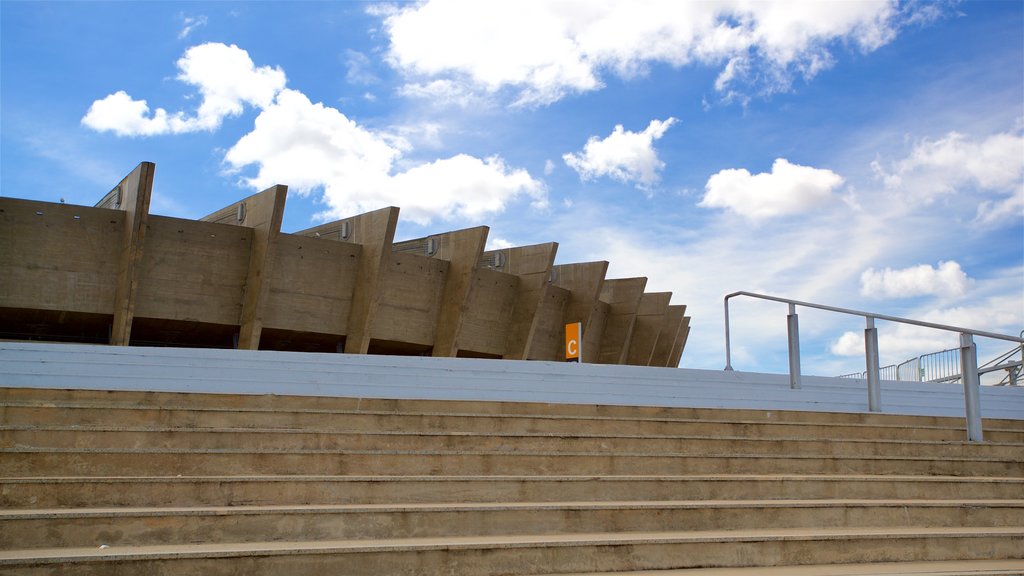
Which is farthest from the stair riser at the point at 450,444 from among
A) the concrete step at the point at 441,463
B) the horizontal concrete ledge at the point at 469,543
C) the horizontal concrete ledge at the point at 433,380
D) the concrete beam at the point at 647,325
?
the concrete beam at the point at 647,325

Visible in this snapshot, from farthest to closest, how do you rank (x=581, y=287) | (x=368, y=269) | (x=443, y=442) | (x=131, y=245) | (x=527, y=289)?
(x=581, y=287) < (x=527, y=289) < (x=368, y=269) < (x=131, y=245) < (x=443, y=442)

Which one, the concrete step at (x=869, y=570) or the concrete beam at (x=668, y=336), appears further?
the concrete beam at (x=668, y=336)

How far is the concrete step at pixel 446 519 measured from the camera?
16.3 feet

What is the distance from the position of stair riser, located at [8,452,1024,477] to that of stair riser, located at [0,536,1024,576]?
Result: 4.60 feet

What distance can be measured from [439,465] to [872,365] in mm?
5675

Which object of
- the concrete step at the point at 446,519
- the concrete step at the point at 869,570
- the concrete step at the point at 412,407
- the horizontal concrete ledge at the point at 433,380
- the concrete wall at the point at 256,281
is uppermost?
the concrete wall at the point at 256,281

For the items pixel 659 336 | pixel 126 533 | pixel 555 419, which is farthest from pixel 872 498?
pixel 659 336

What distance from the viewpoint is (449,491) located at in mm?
5980

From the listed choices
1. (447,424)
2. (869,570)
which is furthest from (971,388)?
(447,424)

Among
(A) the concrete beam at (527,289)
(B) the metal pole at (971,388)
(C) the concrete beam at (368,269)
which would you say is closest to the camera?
(B) the metal pole at (971,388)

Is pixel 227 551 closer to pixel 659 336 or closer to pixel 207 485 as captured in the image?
pixel 207 485

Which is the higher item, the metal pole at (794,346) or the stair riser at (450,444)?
the metal pole at (794,346)

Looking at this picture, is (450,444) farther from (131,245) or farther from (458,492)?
(131,245)

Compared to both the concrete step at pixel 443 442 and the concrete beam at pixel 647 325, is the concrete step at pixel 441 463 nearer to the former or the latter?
the concrete step at pixel 443 442
